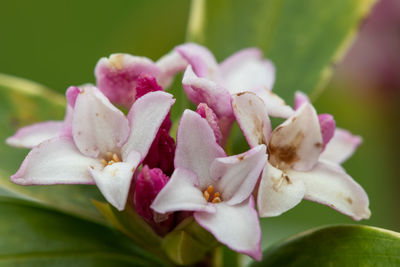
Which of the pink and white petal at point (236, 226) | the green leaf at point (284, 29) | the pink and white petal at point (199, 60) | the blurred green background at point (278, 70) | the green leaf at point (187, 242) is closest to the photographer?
the pink and white petal at point (236, 226)

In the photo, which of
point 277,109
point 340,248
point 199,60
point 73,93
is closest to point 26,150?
point 73,93

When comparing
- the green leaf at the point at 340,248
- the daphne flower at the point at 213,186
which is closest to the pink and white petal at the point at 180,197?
the daphne flower at the point at 213,186

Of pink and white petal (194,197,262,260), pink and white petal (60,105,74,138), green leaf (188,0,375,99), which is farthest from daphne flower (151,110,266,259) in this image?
green leaf (188,0,375,99)

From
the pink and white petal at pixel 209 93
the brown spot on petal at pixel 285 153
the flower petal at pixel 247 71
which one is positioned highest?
the pink and white petal at pixel 209 93

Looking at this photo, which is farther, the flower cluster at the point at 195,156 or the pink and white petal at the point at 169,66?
the pink and white petal at the point at 169,66

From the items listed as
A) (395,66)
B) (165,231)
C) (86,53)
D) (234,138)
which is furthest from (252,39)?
(86,53)

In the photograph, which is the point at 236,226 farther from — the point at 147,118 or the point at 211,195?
the point at 147,118

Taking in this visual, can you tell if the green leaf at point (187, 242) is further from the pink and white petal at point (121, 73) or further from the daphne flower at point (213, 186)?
the pink and white petal at point (121, 73)
